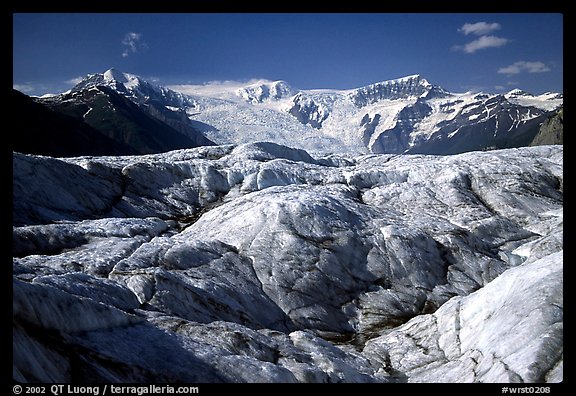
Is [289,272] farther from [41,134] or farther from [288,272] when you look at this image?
[41,134]

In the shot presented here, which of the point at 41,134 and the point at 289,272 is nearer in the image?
the point at 289,272

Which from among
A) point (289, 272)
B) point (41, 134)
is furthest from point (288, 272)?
point (41, 134)

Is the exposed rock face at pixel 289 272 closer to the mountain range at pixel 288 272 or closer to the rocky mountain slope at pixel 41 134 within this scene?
the mountain range at pixel 288 272

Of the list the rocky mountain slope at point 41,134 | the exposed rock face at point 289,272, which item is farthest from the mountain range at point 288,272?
the rocky mountain slope at point 41,134

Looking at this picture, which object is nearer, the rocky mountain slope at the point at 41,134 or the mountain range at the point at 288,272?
the mountain range at the point at 288,272

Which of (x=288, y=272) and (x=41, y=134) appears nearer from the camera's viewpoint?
(x=288, y=272)

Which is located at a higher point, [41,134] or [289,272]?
[41,134]

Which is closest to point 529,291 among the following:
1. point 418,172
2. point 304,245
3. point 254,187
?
point 304,245
